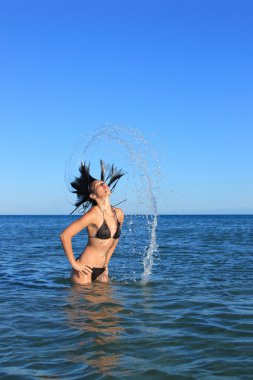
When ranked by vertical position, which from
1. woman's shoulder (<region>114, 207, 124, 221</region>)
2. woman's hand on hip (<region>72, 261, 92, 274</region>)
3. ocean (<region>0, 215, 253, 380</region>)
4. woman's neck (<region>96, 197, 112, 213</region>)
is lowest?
ocean (<region>0, 215, 253, 380</region>)

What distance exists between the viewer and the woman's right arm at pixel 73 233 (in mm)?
8586

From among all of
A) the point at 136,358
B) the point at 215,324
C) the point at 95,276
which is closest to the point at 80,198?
the point at 95,276

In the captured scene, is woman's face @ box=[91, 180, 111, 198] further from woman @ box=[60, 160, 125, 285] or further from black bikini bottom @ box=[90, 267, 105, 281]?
black bikini bottom @ box=[90, 267, 105, 281]

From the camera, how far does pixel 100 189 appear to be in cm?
914

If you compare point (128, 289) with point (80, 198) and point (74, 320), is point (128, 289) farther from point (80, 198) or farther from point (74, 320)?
point (74, 320)

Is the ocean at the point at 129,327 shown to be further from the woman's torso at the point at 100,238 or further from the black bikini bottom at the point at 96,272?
the woman's torso at the point at 100,238

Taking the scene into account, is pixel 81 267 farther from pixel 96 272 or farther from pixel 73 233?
pixel 73 233

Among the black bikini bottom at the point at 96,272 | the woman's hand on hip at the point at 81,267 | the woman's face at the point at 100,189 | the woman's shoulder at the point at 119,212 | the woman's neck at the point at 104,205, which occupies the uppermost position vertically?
the woman's face at the point at 100,189

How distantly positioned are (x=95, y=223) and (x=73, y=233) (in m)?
0.52

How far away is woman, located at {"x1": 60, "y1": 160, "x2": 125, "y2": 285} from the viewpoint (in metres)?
8.96

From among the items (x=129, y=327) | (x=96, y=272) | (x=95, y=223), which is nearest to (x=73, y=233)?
(x=95, y=223)

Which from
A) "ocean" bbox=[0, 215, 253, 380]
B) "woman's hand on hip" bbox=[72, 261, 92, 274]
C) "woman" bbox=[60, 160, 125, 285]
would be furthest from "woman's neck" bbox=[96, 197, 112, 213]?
"ocean" bbox=[0, 215, 253, 380]

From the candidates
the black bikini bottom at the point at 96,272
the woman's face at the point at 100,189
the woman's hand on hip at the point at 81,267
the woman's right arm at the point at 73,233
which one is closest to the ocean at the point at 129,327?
the black bikini bottom at the point at 96,272

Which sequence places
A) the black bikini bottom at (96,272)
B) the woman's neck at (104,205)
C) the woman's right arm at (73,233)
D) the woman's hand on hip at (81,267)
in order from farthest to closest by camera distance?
the black bikini bottom at (96,272) → the woman's neck at (104,205) → the woman's hand on hip at (81,267) → the woman's right arm at (73,233)
